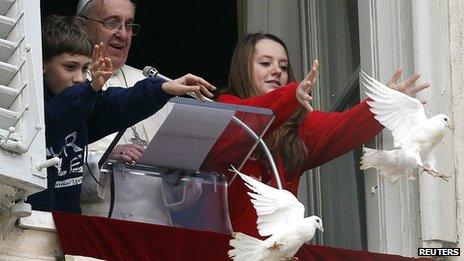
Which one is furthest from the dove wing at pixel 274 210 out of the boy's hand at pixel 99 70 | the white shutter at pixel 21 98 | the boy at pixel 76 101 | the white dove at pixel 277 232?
the white shutter at pixel 21 98

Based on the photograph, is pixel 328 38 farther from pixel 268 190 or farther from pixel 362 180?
pixel 268 190

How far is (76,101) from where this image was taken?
882 centimetres

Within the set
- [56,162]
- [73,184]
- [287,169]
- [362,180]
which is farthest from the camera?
[362,180]

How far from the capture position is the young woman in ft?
31.2

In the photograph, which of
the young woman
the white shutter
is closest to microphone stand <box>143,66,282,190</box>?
the young woman

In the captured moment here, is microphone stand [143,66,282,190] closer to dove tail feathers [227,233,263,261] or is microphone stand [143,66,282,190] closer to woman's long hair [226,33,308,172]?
woman's long hair [226,33,308,172]

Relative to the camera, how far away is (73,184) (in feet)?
29.8

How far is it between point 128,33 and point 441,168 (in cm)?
154

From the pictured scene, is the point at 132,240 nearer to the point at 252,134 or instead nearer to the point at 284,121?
the point at 252,134

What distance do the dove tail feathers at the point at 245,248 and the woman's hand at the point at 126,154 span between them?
62cm

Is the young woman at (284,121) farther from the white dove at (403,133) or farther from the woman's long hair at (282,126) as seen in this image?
the white dove at (403,133)

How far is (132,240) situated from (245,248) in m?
0.44

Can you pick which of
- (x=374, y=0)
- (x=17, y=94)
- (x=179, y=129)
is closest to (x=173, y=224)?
(x=179, y=129)

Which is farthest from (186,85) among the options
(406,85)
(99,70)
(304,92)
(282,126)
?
(406,85)
